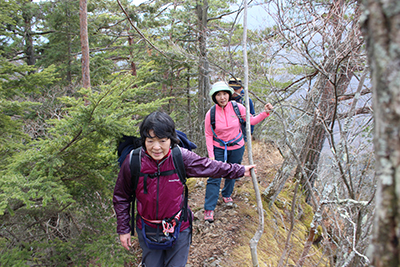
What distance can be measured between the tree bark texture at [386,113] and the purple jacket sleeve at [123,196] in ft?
6.19

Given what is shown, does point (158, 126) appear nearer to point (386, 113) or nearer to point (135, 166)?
point (135, 166)

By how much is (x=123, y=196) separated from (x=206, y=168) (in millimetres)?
816

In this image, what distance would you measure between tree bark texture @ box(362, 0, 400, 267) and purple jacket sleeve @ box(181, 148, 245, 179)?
64.9 inches

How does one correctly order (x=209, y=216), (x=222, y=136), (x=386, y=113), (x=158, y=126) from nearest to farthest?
(x=386, y=113), (x=158, y=126), (x=222, y=136), (x=209, y=216)

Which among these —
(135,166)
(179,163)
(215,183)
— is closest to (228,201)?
(215,183)

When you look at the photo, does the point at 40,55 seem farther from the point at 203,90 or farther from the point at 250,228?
the point at 250,228

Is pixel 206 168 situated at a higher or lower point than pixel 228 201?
higher

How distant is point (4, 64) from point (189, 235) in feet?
14.5

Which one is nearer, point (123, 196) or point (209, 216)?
point (123, 196)

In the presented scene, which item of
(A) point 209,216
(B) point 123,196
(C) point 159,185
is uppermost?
(C) point 159,185

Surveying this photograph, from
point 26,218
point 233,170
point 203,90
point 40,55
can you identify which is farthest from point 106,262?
point 40,55

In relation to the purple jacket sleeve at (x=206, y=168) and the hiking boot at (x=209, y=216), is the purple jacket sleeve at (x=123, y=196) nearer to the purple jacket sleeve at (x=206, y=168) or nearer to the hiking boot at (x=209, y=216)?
the purple jacket sleeve at (x=206, y=168)

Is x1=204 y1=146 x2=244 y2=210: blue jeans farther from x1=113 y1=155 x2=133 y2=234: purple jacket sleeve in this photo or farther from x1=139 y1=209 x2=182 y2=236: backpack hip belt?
x1=113 y1=155 x2=133 y2=234: purple jacket sleeve

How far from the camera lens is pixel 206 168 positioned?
221cm
